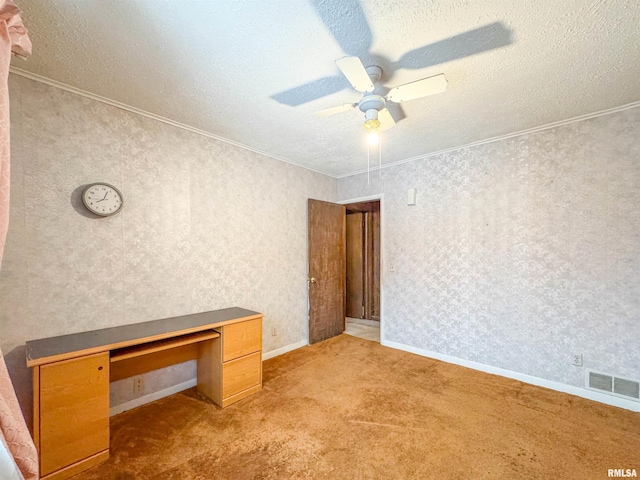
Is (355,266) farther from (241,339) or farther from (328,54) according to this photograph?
(328,54)

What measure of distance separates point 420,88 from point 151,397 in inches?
123

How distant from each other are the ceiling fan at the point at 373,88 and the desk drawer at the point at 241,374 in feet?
6.99

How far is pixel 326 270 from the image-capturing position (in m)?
4.03

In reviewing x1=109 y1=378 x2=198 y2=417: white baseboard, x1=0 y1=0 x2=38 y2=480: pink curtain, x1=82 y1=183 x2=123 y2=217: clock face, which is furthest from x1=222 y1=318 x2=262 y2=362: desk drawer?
x1=82 y1=183 x2=123 y2=217: clock face

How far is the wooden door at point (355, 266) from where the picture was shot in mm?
5449

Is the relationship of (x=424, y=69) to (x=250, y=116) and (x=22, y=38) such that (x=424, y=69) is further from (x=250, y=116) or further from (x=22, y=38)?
(x=22, y=38)

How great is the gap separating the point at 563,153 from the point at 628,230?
0.82m

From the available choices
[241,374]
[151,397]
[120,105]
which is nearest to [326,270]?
[241,374]

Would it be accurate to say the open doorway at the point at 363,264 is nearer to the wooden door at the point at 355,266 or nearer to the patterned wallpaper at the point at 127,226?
the wooden door at the point at 355,266

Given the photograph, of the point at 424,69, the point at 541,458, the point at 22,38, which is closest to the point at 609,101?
the point at 424,69

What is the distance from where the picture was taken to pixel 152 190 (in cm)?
237

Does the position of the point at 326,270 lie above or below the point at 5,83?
below

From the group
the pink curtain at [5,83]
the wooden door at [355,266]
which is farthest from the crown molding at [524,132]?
the pink curtain at [5,83]

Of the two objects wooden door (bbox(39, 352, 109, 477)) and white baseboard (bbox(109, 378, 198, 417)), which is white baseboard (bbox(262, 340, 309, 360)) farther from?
wooden door (bbox(39, 352, 109, 477))
